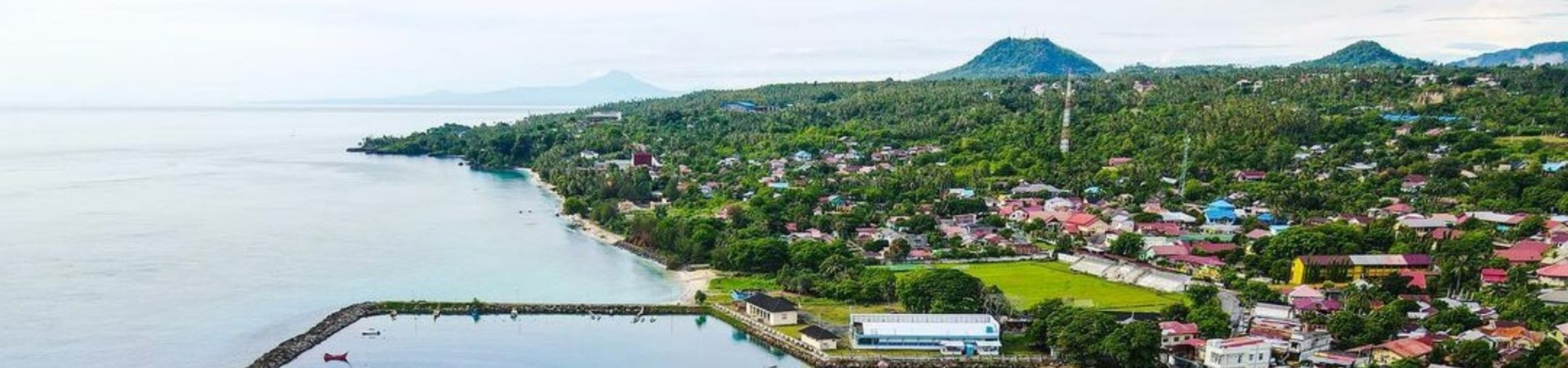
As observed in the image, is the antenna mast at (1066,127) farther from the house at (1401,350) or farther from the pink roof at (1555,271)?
the house at (1401,350)

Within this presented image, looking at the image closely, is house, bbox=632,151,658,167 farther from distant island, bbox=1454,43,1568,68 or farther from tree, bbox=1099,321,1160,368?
distant island, bbox=1454,43,1568,68

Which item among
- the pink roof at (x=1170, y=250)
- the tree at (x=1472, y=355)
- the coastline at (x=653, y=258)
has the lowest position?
the coastline at (x=653, y=258)

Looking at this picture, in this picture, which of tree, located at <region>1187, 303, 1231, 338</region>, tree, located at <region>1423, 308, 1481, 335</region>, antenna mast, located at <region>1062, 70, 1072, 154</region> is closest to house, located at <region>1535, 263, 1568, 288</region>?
tree, located at <region>1423, 308, 1481, 335</region>

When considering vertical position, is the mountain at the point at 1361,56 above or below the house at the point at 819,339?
above

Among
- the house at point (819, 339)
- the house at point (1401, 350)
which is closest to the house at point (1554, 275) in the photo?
the house at point (1401, 350)

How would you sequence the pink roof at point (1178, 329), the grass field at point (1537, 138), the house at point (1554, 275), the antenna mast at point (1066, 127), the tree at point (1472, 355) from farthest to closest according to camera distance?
the antenna mast at point (1066, 127)
the grass field at point (1537, 138)
the house at point (1554, 275)
the pink roof at point (1178, 329)
the tree at point (1472, 355)

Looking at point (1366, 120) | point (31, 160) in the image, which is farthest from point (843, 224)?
point (31, 160)

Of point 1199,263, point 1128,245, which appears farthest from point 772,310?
point 1199,263

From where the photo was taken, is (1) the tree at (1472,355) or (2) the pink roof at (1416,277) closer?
(1) the tree at (1472,355)
